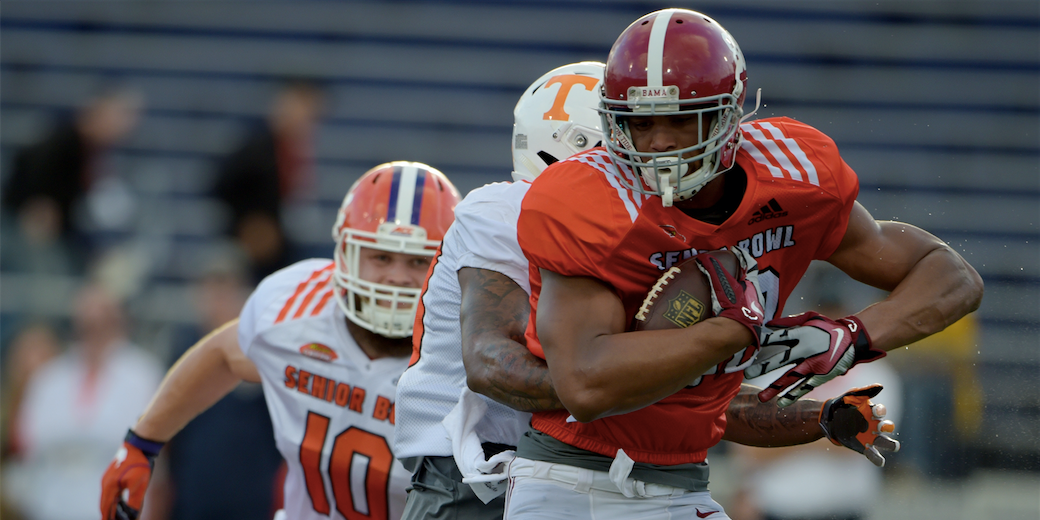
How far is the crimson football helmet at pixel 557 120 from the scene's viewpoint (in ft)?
9.41

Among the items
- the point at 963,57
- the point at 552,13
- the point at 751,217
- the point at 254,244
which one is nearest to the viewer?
the point at 751,217

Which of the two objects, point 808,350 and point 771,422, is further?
point 771,422

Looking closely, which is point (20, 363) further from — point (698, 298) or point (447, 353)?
point (698, 298)

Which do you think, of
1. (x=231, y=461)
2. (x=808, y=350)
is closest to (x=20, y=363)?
(x=231, y=461)

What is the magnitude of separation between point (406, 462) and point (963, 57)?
5.95 m

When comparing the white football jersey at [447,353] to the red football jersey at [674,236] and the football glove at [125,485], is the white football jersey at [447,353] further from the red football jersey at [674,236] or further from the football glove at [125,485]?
the football glove at [125,485]

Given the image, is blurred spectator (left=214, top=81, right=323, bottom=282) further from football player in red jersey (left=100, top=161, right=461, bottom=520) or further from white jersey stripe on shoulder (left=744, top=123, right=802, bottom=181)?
white jersey stripe on shoulder (left=744, top=123, right=802, bottom=181)

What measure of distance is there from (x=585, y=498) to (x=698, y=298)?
0.51 metres

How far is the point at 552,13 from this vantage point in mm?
8164

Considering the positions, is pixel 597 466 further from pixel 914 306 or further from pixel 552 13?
pixel 552 13

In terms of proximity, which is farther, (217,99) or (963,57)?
(217,99)

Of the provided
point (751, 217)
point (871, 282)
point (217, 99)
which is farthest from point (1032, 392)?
point (217, 99)

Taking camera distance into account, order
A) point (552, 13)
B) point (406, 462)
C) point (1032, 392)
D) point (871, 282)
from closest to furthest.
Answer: point (871, 282) < point (406, 462) < point (1032, 392) < point (552, 13)

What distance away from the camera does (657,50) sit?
218 cm
